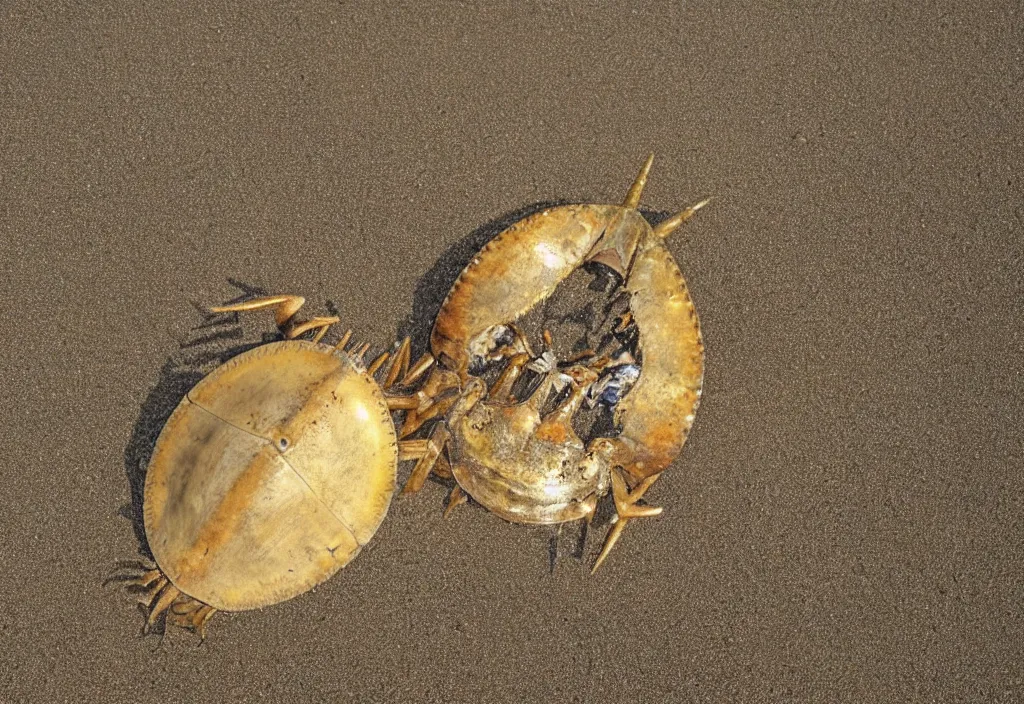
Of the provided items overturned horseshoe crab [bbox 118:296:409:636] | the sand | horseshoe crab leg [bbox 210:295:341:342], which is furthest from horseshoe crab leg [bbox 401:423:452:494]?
horseshoe crab leg [bbox 210:295:341:342]

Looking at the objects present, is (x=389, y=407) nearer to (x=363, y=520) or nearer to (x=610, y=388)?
(x=363, y=520)

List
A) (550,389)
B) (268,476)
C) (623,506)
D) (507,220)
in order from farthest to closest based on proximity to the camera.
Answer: (507,220) < (550,389) < (623,506) < (268,476)

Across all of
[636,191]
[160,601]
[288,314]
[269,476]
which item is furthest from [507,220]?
[160,601]

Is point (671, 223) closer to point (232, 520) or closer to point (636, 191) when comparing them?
point (636, 191)

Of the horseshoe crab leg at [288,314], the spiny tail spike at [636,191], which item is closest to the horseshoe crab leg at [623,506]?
the spiny tail spike at [636,191]

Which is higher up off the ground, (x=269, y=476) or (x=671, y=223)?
(x=671, y=223)

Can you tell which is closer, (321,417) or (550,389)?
(321,417)
